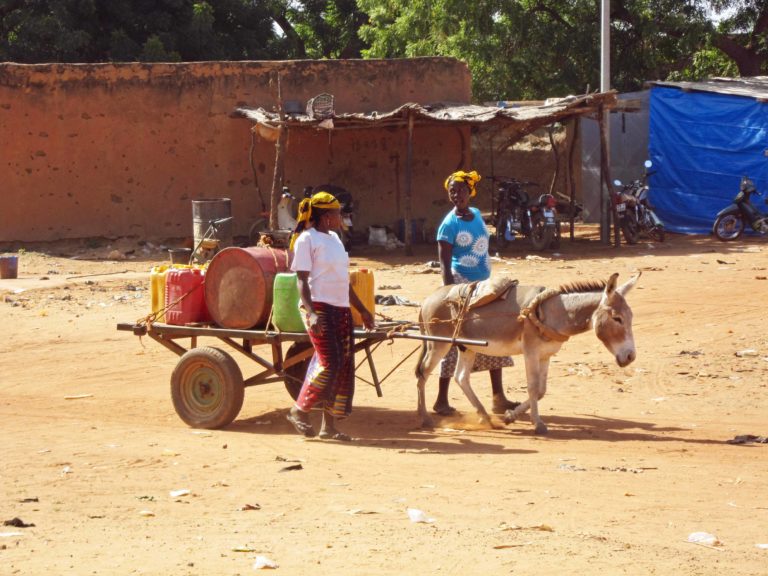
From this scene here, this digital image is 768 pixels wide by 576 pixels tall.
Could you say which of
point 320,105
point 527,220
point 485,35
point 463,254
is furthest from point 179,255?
point 485,35

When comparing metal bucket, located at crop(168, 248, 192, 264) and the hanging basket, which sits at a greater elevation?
the hanging basket

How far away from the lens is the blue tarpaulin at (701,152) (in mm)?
21750

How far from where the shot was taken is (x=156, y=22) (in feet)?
93.6

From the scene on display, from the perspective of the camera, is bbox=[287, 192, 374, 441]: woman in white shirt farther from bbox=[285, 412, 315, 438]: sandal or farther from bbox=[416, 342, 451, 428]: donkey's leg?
bbox=[416, 342, 451, 428]: donkey's leg

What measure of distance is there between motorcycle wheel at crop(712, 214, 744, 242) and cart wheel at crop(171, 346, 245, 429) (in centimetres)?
1424

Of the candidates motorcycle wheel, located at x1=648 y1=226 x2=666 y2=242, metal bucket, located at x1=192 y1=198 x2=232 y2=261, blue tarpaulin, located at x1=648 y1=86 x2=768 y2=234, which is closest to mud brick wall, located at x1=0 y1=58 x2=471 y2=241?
metal bucket, located at x1=192 y1=198 x2=232 y2=261

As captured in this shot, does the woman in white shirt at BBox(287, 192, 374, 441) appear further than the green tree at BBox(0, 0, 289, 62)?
No

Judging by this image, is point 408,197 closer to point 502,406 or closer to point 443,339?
point 502,406

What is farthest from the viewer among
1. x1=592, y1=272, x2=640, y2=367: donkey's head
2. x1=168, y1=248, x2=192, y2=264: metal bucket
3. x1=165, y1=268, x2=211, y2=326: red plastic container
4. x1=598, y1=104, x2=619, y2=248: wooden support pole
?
x1=598, y1=104, x2=619, y2=248: wooden support pole

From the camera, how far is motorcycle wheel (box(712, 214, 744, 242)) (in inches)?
834

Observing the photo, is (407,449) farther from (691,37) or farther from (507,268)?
(691,37)

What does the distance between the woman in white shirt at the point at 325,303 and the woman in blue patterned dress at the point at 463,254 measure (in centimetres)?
108

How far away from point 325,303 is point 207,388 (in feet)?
5.01

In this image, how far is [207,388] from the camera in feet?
29.9
